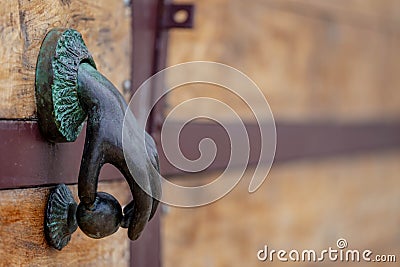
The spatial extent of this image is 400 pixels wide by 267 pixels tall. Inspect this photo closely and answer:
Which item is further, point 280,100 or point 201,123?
point 280,100

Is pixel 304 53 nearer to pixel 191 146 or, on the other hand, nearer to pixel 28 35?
pixel 191 146

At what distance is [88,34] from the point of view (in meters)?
0.78

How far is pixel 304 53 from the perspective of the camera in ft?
5.24

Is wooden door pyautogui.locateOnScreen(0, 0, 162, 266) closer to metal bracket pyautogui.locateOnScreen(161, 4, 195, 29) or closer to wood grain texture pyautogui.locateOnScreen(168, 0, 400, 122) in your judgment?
metal bracket pyautogui.locateOnScreen(161, 4, 195, 29)

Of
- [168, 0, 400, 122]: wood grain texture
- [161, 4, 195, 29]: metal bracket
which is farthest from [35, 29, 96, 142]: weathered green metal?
[168, 0, 400, 122]: wood grain texture

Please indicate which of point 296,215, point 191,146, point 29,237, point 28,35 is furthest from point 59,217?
point 296,215

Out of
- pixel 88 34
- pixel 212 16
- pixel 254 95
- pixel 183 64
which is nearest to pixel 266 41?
pixel 254 95

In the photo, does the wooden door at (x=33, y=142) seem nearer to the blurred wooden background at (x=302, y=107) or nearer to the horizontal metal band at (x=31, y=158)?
the horizontal metal band at (x=31, y=158)

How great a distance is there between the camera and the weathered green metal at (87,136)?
2.14 ft

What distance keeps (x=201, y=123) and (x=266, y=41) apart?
360mm

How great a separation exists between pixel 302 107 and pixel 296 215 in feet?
0.71

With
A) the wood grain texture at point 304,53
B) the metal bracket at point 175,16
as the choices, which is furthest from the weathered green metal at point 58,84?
the wood grain texture at point 304,53

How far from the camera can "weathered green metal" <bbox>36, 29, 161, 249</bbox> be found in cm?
65

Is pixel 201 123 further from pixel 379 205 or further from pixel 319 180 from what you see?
pixel 379 205
